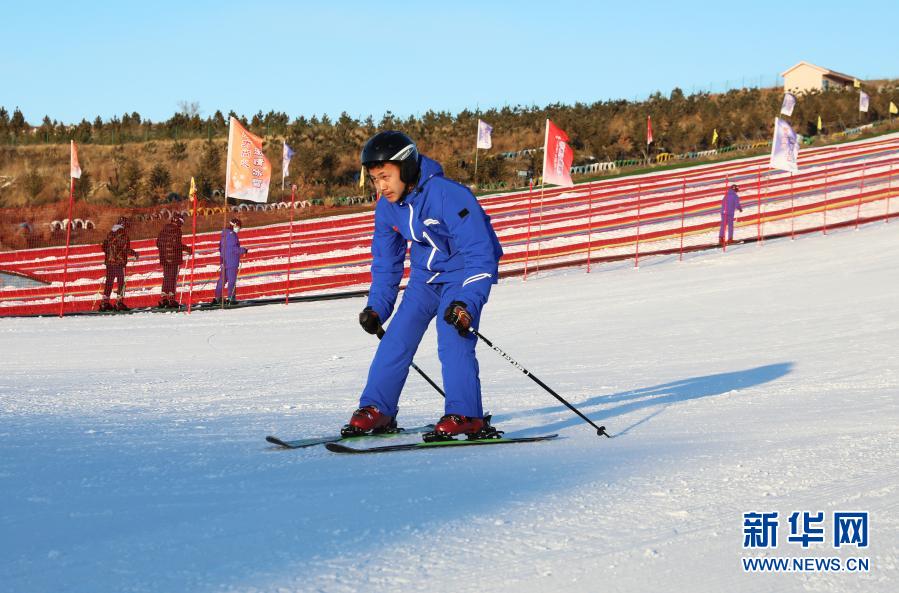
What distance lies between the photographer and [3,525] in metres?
3.50

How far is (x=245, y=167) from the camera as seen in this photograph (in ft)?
55.9

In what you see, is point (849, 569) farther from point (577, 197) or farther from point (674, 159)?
point (674, 159)

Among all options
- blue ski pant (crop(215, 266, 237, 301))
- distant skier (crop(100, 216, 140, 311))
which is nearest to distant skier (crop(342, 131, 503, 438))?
blue ski pant (crop(215, 266, 237, 301))

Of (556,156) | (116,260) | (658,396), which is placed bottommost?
(658,396)

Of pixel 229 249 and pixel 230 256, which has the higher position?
pixel 229 249

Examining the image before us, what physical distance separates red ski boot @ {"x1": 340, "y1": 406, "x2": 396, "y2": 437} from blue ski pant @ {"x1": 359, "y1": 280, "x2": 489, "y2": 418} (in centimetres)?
4

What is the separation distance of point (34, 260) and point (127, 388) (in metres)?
20.9

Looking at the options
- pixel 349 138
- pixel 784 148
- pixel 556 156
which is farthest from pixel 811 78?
pixel 556 156

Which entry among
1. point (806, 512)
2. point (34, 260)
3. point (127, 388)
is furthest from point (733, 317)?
point (34, 260)

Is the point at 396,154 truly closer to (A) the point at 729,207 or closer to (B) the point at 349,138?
(A) the point at 729,207

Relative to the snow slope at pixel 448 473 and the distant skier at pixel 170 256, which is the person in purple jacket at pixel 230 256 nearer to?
the distant skier at pixel 170 256

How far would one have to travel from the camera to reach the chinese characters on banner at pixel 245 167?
55.3ft

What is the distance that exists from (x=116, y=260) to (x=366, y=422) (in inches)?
521

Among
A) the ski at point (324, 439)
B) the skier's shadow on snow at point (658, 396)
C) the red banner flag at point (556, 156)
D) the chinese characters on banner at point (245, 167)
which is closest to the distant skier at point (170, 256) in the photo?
the chinese characters on banner at point (245, 167)
